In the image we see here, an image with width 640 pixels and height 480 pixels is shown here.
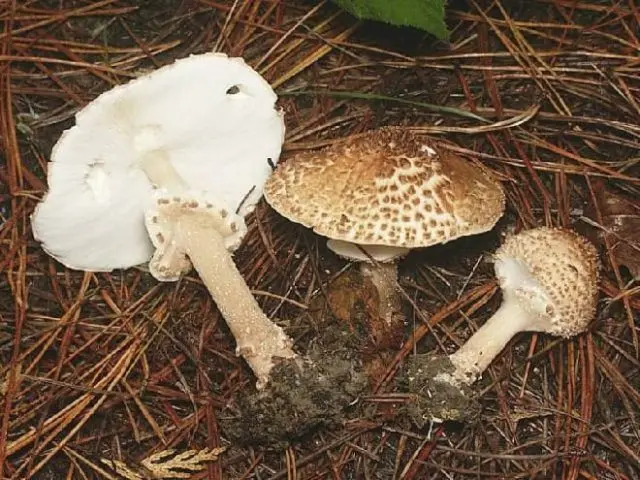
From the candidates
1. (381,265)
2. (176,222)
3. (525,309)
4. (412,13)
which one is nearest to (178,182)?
(176,222)

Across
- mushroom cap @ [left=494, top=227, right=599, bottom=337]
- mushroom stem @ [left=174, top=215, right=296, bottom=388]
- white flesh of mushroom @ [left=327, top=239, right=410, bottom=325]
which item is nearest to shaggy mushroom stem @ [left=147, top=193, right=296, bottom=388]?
mushroom stem @ [left=174, top=215, right=296, bottom=388]

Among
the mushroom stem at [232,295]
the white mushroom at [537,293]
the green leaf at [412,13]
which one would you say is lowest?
the mushroom stem at [232,295]

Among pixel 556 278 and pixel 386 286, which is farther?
pixel 386 286

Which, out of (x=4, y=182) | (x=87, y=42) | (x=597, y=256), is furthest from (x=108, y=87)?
(x=597, y=256)

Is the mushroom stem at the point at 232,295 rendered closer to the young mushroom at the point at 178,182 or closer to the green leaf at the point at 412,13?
the young mushroom at the point at 178,182

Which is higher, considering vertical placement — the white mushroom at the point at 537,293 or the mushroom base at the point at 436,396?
the white mushroom at the point at 537,293

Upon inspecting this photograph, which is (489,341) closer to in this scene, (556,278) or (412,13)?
(556,278)

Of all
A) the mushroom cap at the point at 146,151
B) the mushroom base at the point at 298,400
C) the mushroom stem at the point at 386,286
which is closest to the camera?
the mushroom cap at the point at 146,151

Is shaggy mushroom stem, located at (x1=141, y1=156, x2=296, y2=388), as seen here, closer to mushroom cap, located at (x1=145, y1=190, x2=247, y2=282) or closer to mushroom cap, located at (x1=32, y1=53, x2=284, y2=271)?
mushroom cap, located at (x1=145, y1=190, x2=247, y2=282)

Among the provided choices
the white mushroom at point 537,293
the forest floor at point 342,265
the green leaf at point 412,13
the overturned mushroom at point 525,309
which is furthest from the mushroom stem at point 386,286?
the green leaf at point 412,13
